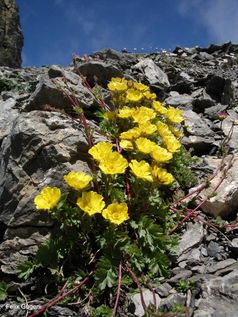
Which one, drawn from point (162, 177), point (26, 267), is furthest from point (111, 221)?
point (26, 267)

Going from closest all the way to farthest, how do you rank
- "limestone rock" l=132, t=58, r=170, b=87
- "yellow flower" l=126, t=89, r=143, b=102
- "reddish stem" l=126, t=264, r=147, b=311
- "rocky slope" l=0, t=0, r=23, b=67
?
"reddish stem" l=126, t=264, r=147, b=311, "yellow flower" l=126, t=89, r=143, b=102, "limestone rock" l=132, t=58, r=170, b=87, "rocky slope" l=0, t=0, r=23, b=67

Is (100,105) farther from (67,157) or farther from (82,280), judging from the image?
(82,280)

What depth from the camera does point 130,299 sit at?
369 centimetres

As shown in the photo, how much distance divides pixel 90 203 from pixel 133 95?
2300 millimetres

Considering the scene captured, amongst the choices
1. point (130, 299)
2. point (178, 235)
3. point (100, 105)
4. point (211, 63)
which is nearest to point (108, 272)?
point (130, 299)

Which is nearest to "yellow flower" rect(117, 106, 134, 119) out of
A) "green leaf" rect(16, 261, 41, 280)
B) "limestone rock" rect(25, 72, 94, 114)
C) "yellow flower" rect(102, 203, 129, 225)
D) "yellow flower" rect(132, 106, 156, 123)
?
"yellow flower" rect(132, 106, 156, 123)

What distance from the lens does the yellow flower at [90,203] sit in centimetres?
375

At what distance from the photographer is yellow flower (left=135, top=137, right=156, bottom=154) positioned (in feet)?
14.6

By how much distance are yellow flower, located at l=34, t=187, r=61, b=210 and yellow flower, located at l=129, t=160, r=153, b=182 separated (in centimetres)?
82

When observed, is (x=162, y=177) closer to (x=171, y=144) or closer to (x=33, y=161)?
(x=171, y=144)

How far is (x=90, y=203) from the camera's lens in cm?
381

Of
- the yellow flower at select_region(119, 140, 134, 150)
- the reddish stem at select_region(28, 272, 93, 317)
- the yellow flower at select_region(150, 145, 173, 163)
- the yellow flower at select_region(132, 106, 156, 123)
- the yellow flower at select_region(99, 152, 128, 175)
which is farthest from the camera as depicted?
the yellow flower at select_region(132, 106, 156, 123)

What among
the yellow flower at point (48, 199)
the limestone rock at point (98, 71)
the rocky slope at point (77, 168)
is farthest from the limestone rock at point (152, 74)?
the yellow flower at point (48, 199)

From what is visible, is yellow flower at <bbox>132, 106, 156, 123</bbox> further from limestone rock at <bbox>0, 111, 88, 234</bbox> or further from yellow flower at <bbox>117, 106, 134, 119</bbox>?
limestone rock at <bbox>0, 111, 88, 234</bbox>
